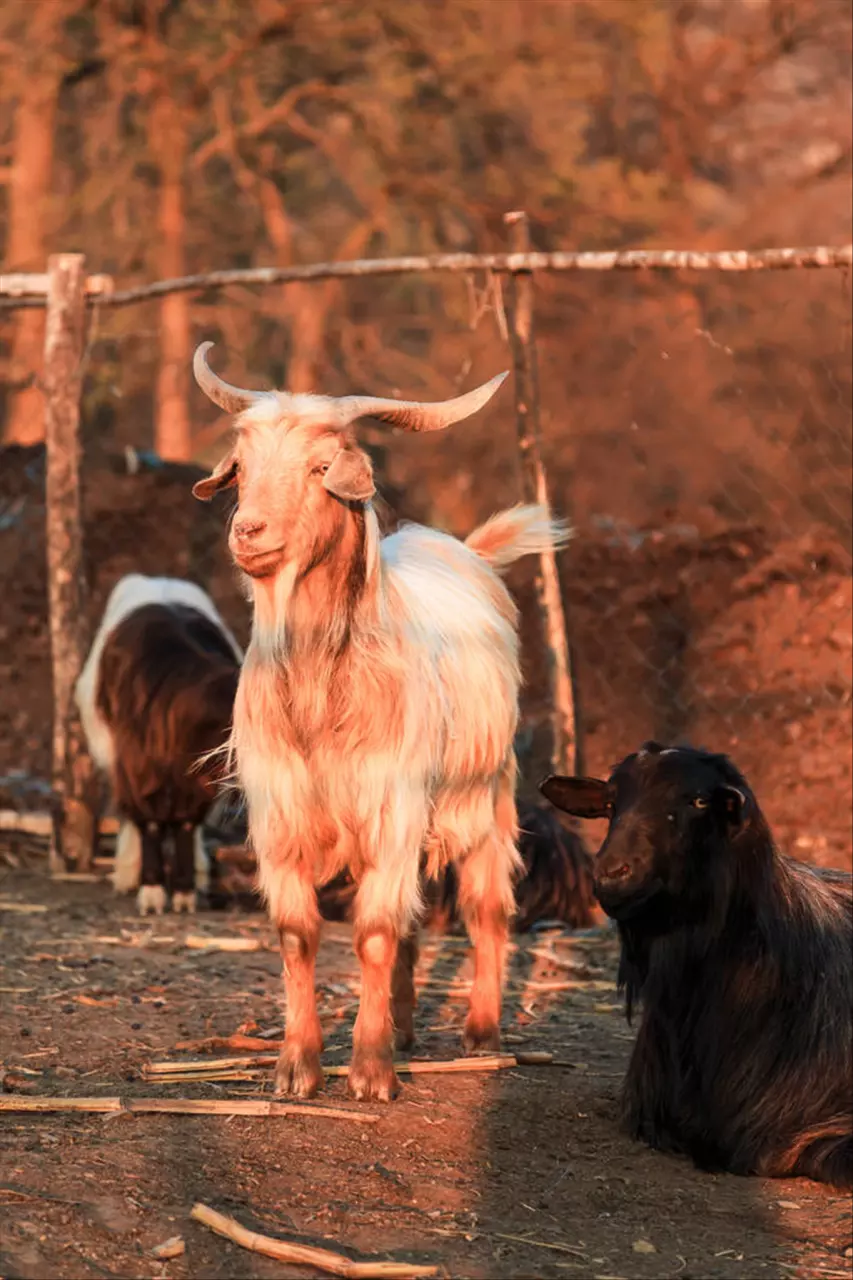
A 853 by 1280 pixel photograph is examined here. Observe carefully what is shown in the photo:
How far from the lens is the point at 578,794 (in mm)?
5473

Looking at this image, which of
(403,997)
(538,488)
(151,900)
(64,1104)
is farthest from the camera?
(151,900)

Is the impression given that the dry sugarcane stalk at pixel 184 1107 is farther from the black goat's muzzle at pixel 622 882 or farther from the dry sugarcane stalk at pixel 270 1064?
the black goat's muzzle at pixel 622 882

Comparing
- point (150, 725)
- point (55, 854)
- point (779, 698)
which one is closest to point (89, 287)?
point (150, 725)

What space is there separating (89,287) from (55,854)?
2887 mm

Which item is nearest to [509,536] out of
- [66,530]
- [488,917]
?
[488,917]


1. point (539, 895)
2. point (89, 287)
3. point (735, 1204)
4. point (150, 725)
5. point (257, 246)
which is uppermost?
point (257, 246)

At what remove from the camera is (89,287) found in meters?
9.50

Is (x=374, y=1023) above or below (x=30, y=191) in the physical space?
below

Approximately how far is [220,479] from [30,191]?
14.2 m

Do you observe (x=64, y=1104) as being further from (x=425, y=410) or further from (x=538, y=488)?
(x=538, y=488)

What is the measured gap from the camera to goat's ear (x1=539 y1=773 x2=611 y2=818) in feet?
17.8

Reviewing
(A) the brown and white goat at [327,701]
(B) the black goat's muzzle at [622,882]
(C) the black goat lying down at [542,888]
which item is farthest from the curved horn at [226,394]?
(C) the black goat lying down at [542,888]

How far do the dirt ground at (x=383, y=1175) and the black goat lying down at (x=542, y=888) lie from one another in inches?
71.2

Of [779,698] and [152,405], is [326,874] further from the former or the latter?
[152,405]
